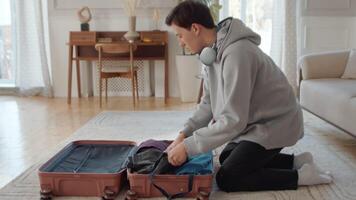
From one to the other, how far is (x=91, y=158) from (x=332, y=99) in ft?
5.14

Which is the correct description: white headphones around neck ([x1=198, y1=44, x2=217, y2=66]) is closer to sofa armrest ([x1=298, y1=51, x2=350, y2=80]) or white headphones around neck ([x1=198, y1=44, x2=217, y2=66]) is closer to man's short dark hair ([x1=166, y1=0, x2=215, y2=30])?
man's short dark hair ([x1=166, y1=0, x2=215, y2=30])

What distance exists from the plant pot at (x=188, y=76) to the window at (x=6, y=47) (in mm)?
2203

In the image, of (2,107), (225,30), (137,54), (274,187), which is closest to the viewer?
(225,30)

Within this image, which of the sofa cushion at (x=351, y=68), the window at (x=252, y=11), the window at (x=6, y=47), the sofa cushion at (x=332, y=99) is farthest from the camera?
the window at (x=6, y=47)

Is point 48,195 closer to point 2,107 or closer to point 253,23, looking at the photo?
point 2,107

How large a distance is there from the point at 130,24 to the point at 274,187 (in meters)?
3.01

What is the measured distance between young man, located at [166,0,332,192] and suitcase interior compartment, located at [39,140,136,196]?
0.32m

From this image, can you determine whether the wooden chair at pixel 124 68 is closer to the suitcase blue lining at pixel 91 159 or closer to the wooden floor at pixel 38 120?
the wooden floor at pixel 38 120

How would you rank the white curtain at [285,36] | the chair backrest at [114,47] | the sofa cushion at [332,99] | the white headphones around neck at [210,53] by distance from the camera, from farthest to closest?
the white curtain at [285,36] → the chair backrest at [114,47] → the sofa cushion at [332,99] → the white headphones around neck at [210,53]

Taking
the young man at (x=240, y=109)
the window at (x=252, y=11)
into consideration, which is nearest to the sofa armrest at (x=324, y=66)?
the young man at (x=240, y=109)

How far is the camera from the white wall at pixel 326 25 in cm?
468

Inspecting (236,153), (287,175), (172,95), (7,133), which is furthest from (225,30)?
(172,95)

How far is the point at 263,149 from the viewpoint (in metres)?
1.85

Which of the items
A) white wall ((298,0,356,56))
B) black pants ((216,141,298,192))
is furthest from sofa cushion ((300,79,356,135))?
white wall ((298,0,356,56))
